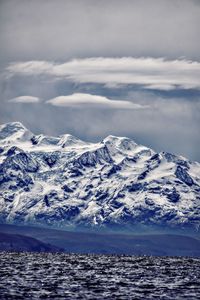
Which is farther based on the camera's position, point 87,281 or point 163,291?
point 87,281

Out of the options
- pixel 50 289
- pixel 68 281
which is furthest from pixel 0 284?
pixel 68 281

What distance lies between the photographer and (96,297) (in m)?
150

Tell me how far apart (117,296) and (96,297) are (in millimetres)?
5368

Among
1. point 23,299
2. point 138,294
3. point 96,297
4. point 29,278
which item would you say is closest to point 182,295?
point 138,294

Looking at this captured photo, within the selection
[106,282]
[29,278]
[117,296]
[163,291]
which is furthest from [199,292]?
[29,278]

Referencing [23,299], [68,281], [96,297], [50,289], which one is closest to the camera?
[23,299]

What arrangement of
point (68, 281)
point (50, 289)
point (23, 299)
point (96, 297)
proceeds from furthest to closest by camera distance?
point (68, 281) → point (50, 289) → point (96, 297) → point (23, 299)

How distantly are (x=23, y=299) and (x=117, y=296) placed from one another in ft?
73.4

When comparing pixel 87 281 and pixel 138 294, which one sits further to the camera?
pixel 87 281

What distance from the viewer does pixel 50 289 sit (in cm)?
16338

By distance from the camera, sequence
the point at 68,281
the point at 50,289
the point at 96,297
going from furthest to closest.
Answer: the point at 68,281, the point at 50,289, the point at 96,297

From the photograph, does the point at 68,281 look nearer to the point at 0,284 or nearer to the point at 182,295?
the point at 0,284

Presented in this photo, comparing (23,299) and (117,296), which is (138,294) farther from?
(23,299)

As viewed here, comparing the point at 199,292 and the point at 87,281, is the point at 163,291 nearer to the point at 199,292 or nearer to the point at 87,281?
the point at 199,292
